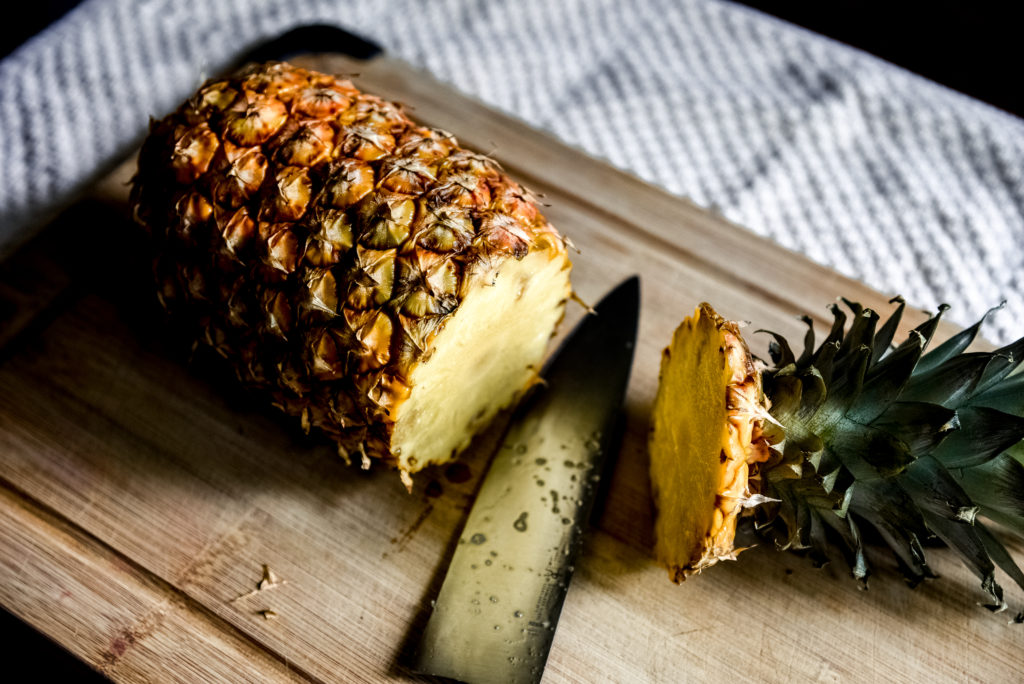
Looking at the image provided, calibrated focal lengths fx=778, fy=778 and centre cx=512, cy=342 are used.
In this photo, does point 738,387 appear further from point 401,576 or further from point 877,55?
point 877,55

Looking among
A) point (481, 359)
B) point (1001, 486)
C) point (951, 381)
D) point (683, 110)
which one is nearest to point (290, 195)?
point (481, 359)

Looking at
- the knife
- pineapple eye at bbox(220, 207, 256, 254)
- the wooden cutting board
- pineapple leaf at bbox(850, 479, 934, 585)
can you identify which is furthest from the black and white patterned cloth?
pineapple eye at bbox(220, 207, 256, 254)

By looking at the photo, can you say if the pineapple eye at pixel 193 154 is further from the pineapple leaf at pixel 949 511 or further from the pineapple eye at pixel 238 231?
the pineapple leaf at pixel 949 511

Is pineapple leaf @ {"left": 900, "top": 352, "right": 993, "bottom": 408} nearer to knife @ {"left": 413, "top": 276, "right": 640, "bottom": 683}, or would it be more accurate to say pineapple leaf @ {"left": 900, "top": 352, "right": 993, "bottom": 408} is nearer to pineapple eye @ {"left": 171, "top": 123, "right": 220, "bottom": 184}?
knife @ {"left": 413, "top": 276, "right": 640, "bottom": 683}

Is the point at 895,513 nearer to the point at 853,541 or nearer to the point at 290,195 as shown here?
the point at 853,541

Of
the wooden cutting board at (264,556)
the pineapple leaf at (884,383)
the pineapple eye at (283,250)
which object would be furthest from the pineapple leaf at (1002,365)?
the pineapple eye at (283,250)

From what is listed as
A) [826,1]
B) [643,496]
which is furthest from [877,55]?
[643,496]
